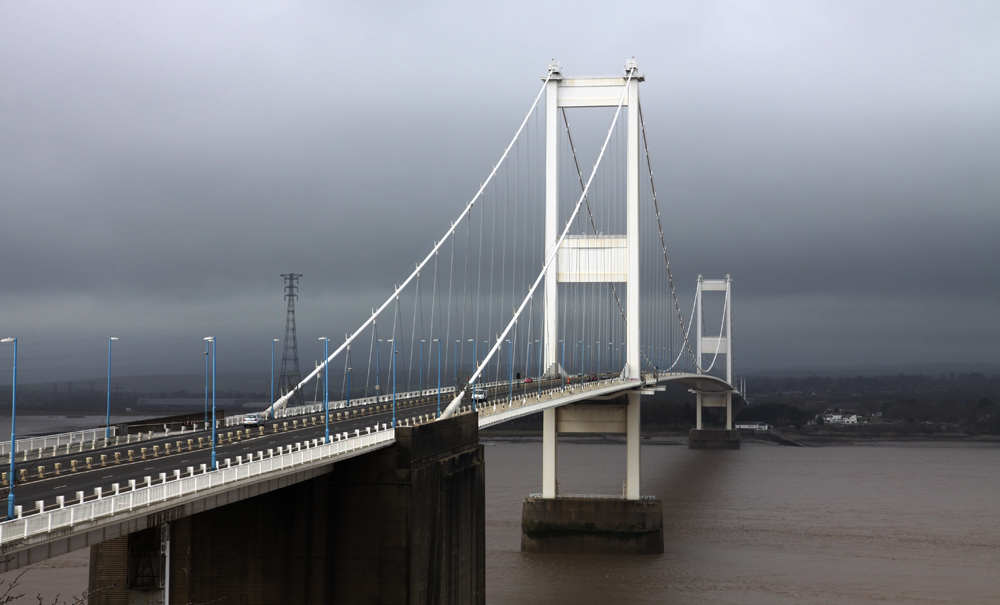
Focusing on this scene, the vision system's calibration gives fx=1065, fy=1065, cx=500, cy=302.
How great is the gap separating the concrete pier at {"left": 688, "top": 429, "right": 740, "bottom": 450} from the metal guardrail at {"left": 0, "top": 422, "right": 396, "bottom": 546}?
83007 mm

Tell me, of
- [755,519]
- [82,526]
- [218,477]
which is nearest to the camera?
[82,526]

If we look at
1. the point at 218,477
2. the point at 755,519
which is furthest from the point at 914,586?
the point at 218,477

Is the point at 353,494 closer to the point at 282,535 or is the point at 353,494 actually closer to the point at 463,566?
the point at 282,535

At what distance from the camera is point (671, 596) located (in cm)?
3303

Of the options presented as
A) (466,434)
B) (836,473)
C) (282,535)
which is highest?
(466,434)

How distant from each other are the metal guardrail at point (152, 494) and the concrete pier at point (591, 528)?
19.2 meters

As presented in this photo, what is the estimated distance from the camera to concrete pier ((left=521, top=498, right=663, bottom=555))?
40.1 metres

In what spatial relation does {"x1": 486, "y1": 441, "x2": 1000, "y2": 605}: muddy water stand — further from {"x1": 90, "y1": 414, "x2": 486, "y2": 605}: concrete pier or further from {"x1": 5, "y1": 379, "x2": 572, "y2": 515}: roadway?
{"x1": 90, "y1": 414, "x2": 486, "y2": 605}: concrete pier

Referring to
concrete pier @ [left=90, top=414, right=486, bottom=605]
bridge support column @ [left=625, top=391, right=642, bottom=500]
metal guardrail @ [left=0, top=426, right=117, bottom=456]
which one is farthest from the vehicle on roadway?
bridge support column @ [left=625, top=391, right=642, bottom=500]

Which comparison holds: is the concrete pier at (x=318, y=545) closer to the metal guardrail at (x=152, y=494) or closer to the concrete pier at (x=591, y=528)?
the metal guardrail at (x=152, y=494)

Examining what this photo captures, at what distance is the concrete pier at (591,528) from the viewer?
40125mm

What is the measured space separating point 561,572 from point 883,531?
15945 mm

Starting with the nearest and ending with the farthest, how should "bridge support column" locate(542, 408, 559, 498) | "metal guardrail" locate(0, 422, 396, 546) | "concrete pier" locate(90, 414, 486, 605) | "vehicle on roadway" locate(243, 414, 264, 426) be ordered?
"metal guardrail" locate(0, 422, 396, 546), "concrete pier" locate(90, 414, 486, 605), "vehicle on roadway" locate(243, 414, 264, 426), "bridge support column" locate(542, 408, 559, 498)

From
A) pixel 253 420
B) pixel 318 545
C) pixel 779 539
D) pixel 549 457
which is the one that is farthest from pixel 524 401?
pixel 779 539
